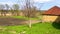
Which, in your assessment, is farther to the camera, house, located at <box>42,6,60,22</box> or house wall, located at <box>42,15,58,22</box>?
house wall, located at <box>42,15,58,22</box>

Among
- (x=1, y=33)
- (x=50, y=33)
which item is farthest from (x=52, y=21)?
(x=1, y=33)

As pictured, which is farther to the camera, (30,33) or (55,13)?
(55,13)

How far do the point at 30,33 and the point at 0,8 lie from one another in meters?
55.8

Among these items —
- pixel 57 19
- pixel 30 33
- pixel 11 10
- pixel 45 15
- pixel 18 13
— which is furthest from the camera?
pixel 11 10

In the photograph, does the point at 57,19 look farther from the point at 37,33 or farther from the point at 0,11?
the point at 0,11

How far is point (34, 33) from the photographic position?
17906mm

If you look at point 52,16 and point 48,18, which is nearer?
point 52,16

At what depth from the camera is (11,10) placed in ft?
231

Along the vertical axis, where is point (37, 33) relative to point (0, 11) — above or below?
above

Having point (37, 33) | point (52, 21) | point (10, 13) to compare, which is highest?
point (37, 33)

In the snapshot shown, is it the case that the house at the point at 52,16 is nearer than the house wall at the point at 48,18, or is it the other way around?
the house at the point at 52,16

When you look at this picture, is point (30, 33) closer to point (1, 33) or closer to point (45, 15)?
point (1, 33)

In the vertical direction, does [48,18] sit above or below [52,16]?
below

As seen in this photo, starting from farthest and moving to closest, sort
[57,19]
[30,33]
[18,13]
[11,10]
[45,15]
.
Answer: [11,10]
[18,13]
[45,15]
[57,19]
[30,33]
